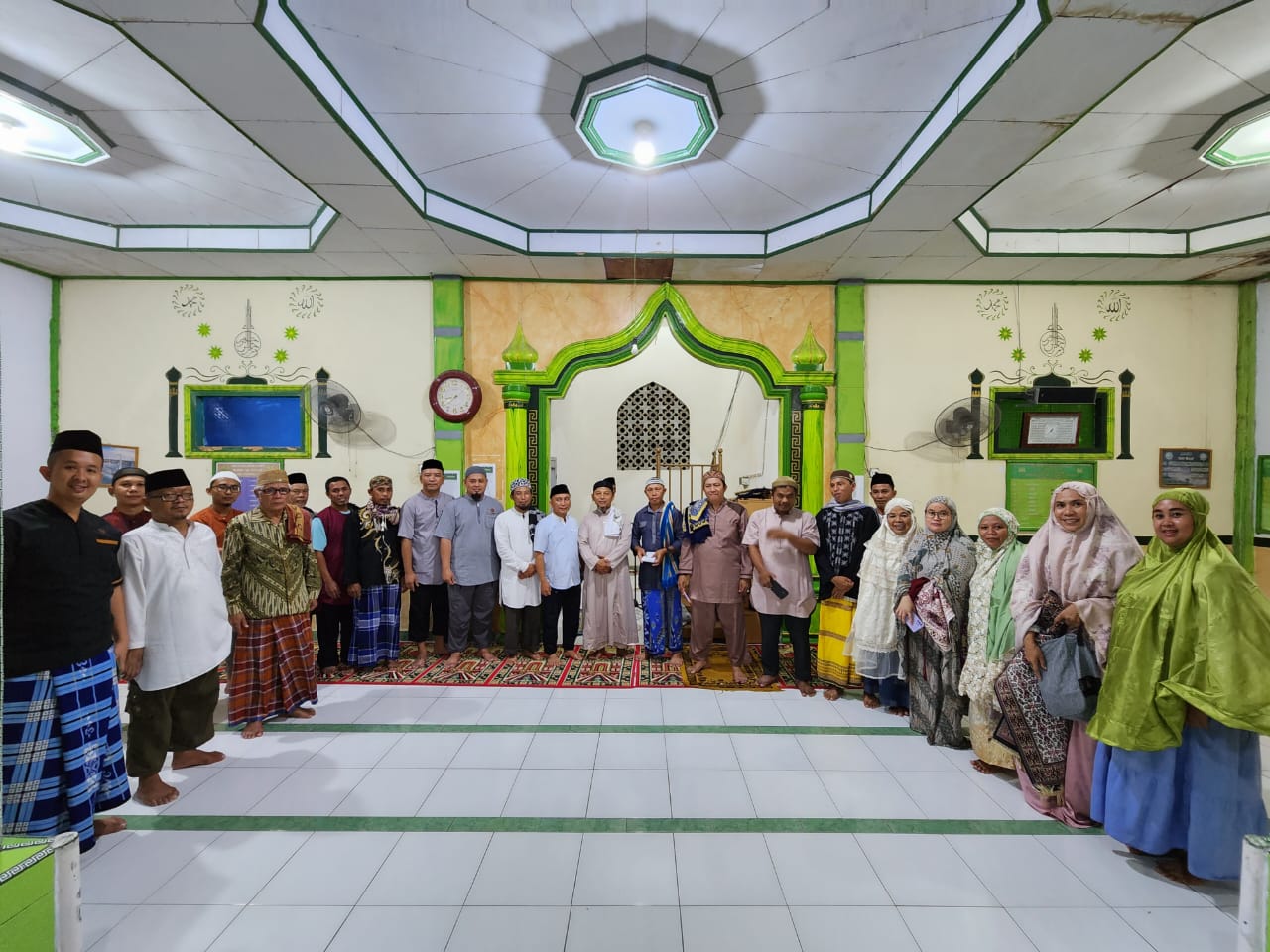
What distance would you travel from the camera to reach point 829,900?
212 centimetres

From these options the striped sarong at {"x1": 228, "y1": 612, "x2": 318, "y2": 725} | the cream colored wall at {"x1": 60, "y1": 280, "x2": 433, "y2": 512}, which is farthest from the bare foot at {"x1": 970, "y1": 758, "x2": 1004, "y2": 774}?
the cream colored wall at {"x1": 60, "y1": 280, "x2": 433, "y2": 512}

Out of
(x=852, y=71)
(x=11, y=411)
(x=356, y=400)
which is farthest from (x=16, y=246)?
(x=852, y=71)

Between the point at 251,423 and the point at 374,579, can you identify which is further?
A: the point at 251,423

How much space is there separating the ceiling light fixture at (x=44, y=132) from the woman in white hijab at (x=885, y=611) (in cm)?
492

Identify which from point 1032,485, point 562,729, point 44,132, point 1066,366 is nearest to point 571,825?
point 562,729

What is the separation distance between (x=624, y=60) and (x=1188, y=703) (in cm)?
345

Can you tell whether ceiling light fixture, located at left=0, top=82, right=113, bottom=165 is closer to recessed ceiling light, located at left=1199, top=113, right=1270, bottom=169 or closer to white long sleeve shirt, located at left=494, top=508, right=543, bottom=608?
white long sleeve shirt, located at left=494, top=508, right=543, bottom=608

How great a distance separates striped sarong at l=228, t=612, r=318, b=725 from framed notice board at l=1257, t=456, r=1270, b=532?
7.24 metres

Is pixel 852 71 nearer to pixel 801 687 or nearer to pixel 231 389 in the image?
pixel 801 687

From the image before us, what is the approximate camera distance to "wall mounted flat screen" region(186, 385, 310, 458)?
531cm

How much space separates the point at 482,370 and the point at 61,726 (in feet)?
12.1

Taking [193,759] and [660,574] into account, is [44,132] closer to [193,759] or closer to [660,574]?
[193,759]

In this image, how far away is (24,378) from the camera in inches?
198

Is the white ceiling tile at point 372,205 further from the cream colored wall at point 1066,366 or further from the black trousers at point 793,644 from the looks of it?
the cream colored wall at point 1066,366
